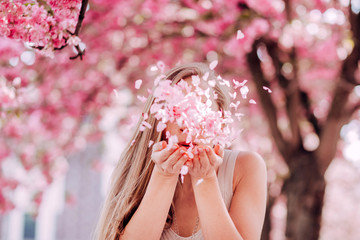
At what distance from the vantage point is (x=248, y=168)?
199cm

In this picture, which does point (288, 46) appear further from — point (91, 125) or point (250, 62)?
point (91, 125)

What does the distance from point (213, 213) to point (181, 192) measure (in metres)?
0.36

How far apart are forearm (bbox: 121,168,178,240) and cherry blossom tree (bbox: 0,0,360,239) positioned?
1.54m

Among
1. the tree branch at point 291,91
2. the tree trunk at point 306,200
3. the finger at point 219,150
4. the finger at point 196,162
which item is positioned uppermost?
the finger at point 219,150

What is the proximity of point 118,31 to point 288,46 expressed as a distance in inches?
89.2

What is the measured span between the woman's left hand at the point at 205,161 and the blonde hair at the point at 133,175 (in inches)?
8.6

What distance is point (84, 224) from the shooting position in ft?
51.2

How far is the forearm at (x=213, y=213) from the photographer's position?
177 cm

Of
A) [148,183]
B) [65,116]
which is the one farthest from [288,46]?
[148,183]

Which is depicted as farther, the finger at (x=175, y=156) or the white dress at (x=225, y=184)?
the white dress at (x=225, y=184)

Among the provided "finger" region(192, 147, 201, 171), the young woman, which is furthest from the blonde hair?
"finger" region(192, 147, 201, 171)

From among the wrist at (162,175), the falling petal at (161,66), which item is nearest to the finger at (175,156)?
the wrist at (162,175)

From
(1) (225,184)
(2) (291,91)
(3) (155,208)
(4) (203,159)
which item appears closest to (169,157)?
(4) (203,159)

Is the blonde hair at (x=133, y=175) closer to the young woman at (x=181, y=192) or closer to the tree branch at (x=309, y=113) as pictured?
the young woman at (x=181, y=192)
